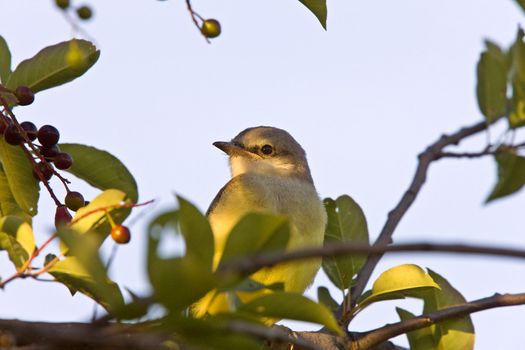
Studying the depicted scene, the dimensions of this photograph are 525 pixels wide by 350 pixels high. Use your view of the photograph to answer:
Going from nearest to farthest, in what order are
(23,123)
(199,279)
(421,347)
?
(199,279) < (23,123) < (421,347)

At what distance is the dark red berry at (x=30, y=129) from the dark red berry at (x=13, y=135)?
0.39 ft

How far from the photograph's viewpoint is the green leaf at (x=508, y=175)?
3291mm

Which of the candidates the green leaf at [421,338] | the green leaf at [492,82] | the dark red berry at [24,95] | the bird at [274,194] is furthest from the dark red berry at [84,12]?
the green leaf at [421,338]

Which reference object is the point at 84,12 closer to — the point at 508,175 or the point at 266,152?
the point at 508,175

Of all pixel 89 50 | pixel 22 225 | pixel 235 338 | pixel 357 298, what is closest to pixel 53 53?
pixel 89 50

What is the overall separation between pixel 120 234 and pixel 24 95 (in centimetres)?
122

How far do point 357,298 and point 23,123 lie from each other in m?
2.56

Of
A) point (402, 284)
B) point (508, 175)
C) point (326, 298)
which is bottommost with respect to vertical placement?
point (326, 298)

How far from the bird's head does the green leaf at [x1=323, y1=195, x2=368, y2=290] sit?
166 centimetres

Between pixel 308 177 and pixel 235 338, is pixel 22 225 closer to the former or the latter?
pixel 235 338

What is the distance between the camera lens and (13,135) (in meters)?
4.40


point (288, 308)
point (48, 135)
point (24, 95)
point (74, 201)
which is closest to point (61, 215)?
point (74, 201)

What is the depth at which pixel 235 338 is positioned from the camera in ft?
7.91

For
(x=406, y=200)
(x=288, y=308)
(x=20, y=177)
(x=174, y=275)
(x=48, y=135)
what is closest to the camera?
(x=174, y=275)
